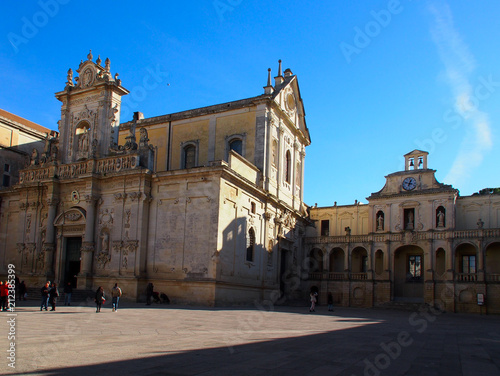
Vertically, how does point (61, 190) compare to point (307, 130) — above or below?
below

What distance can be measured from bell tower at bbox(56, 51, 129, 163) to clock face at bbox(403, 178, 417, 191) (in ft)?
85.9

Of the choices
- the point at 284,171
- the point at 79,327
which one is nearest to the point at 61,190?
the point at 284,171

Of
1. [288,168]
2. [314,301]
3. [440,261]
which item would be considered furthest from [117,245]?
[440,261]

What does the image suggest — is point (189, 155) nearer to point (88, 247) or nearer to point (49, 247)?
point (88, 247)

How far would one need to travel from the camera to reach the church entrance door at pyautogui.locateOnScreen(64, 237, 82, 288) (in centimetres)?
3366

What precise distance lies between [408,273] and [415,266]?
0.87 m

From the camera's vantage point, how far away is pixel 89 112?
1423 inches

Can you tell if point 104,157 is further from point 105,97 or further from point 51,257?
point 51,257

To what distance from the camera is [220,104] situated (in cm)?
3747

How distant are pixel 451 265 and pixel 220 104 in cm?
2246

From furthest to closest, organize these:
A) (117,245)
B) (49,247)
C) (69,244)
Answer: (69,244) → (49,247) → (117,245)

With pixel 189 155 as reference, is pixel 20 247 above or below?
below

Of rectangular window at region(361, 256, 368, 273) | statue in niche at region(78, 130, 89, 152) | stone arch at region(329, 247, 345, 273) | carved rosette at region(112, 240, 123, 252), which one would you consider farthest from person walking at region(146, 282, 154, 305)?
rectangular window at region(361, 256, 368, 273)

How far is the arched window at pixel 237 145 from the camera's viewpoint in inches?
1441
